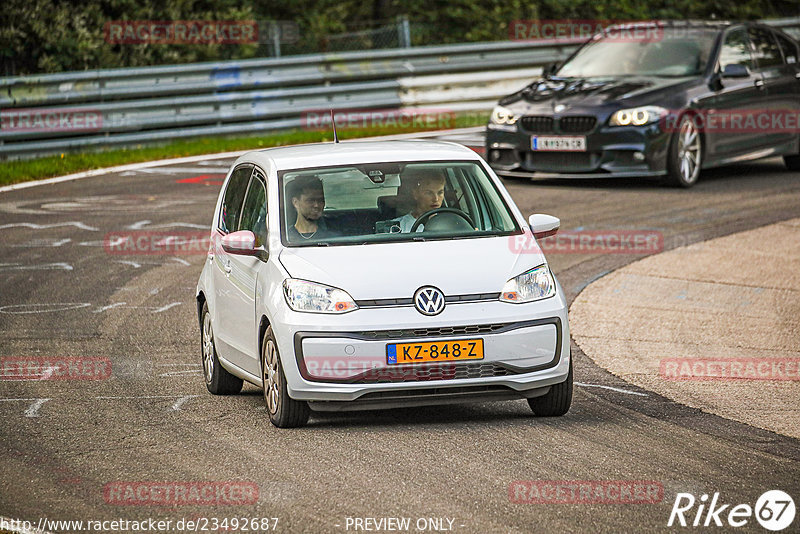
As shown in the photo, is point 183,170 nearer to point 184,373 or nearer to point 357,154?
point 184,373

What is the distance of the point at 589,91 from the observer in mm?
16453

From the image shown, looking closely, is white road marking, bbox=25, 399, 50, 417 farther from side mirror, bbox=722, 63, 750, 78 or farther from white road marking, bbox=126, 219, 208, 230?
side mirror, bbox=722, 63, 750, 78

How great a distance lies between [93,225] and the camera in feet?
48.2

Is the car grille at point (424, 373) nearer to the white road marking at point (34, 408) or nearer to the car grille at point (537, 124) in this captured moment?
the white road marking at point (34, 408)

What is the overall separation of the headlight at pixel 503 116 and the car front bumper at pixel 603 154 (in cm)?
9

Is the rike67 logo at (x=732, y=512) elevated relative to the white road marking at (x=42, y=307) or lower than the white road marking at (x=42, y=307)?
elevated

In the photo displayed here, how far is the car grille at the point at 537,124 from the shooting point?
1614 centimetres

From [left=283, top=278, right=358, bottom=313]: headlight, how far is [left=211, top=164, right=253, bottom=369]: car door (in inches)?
33.3

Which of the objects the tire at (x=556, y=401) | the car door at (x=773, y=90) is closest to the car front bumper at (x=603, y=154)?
the car door at (x=773, y=90)

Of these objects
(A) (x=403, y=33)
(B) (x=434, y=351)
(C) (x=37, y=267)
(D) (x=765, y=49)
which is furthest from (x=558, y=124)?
(B) (x=434, y=351)

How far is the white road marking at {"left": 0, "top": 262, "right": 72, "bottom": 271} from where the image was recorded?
12.5 meters

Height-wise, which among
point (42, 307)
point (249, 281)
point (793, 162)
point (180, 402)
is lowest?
point (793, 162)

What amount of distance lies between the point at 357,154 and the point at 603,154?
825 centimetres

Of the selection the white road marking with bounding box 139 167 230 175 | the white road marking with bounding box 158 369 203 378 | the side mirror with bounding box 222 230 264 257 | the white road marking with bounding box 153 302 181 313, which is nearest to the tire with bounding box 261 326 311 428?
the side mirror with bounding box 222 230 264 257
